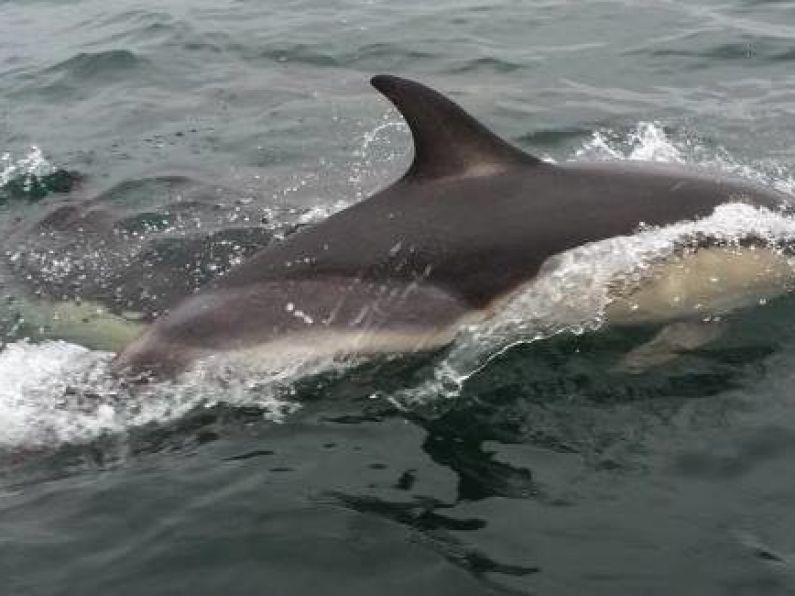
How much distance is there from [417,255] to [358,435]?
1.25 meters

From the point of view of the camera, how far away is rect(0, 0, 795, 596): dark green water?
521cm

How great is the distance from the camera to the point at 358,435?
20.9ft

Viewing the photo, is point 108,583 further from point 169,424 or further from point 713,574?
point 713,574

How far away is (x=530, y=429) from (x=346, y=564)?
5.22ft

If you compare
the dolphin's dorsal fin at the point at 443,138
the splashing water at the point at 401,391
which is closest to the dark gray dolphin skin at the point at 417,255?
the dolphin's dorsal fin at the point at 443,138

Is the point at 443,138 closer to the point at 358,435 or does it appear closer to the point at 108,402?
the point at 358,435

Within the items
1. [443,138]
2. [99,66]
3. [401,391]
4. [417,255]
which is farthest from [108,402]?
[99,66]

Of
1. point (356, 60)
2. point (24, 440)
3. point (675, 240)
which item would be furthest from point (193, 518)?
point (356, 60)

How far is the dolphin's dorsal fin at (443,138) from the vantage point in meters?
6.67

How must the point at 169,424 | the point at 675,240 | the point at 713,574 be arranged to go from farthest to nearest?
the point at 675,240
the point at 169,424
the point at 713,574

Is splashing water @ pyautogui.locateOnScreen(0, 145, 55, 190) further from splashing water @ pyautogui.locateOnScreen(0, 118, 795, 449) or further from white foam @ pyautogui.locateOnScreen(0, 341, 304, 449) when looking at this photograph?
white foam @ pyautogui.locateOnScreen(0, 341, 304, 449)

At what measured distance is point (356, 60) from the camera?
15.8m

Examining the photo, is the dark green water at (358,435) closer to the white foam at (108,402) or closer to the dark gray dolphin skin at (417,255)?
the white foam at (108,402)

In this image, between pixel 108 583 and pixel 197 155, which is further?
pixel 197 155
